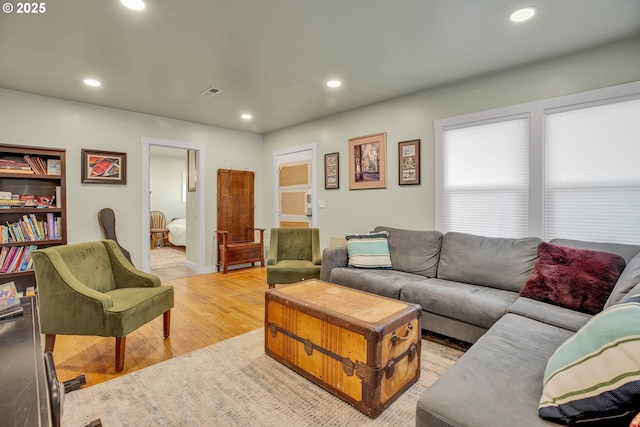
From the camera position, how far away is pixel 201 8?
203 centimetres

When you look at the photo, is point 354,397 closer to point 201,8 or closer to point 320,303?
point 320,303

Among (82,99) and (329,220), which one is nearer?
(82,99)

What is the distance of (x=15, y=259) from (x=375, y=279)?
3.81 meters

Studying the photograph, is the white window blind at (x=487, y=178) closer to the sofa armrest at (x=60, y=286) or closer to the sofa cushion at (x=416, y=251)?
the sofa cushion at (x=416, y=251)

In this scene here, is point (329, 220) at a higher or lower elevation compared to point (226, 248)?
higher

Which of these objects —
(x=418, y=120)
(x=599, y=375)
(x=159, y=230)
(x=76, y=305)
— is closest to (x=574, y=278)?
(x=599, y=375)

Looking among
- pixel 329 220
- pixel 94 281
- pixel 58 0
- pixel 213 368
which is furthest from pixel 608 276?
pixel 58 0

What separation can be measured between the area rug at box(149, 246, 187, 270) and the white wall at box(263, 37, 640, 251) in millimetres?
2996

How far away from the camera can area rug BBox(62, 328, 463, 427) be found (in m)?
1.64

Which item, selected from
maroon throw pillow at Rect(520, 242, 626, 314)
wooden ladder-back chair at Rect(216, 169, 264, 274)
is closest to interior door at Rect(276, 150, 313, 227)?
wooden ladder-back chair at Rect(216, 169, 264, 274)

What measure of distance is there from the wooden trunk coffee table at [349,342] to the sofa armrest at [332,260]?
42.3 inches

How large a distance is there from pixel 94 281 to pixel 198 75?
213 centimetres

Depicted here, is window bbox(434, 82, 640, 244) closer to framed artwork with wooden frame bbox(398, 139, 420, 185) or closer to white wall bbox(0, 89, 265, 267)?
framed artwork with wooden frame bbox(398, 139, 420, 185)

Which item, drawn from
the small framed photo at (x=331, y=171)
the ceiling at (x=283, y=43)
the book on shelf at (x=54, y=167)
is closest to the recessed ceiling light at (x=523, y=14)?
the ceiling at (x=283, y=43)
